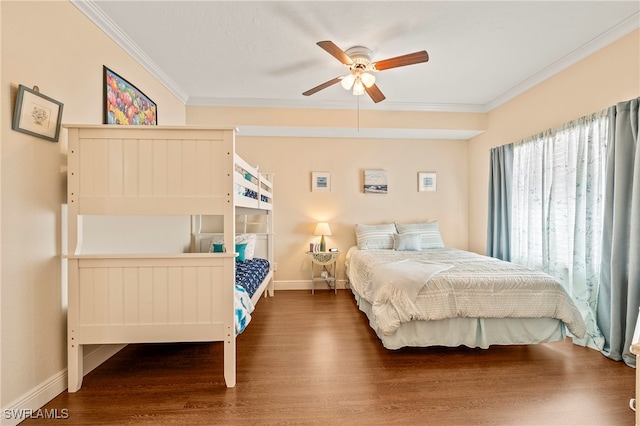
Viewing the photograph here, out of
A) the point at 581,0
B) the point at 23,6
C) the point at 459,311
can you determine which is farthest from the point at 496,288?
the point at 23,6

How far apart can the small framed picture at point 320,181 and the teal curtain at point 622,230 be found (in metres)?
2.90

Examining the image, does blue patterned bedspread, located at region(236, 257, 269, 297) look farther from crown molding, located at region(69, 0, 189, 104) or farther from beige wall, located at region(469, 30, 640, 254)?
beige wall, located at region(469, 30, 640, 254)

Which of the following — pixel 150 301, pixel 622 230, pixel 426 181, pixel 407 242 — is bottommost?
pixel 150 301

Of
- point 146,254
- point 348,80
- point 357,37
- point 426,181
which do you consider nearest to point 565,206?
point 426,181

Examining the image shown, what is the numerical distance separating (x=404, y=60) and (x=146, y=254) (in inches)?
87.9

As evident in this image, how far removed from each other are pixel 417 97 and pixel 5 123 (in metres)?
3.65

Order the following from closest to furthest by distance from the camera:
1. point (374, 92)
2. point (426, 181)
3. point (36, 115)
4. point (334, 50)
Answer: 1. point (36, 115)
2. point (334, 50)
3. point (374, 92)
4. point (426, 181)

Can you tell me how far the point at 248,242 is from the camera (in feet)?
11.3

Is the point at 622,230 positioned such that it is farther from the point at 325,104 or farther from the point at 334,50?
the point at 325,104

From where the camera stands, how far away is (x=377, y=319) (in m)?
2.17

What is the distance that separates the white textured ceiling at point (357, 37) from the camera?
1.96 m

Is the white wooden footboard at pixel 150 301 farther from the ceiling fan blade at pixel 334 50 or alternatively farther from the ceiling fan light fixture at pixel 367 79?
the ceiling fan light fixture at pixel 367 79

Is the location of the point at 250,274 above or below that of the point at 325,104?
below

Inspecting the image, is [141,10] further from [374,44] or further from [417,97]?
[417,97]
